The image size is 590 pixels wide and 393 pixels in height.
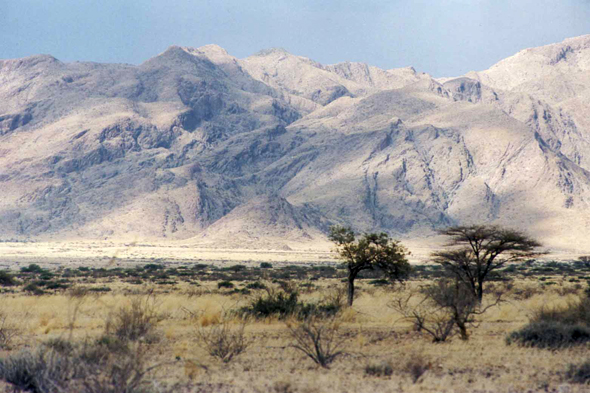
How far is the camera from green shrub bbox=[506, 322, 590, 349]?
19.0 m

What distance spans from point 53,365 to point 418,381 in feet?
26.1

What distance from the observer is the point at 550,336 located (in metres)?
19.2

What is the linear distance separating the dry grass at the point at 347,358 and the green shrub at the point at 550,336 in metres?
0.57

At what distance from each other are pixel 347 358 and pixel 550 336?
6.89 m

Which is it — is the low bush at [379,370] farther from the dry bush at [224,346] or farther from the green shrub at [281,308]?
the green shrub at [281,308]

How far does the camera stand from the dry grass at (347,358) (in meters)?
13.9

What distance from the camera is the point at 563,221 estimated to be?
169500 mm

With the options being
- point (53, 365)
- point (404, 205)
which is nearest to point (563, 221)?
point (404, 205)

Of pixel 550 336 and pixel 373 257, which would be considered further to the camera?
pixel 373 257

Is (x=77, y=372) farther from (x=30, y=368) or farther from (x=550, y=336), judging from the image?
(x=550, y=336)

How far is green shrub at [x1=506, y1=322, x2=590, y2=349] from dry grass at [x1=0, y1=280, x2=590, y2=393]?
57 cm

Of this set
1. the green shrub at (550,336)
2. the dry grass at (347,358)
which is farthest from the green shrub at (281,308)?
the green shrub at (550,336)

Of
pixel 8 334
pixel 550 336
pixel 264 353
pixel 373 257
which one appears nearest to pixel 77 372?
pixel 264 353

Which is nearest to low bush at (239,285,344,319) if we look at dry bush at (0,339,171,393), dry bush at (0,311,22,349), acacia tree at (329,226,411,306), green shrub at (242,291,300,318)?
green shrub at (242,291,300,318)
